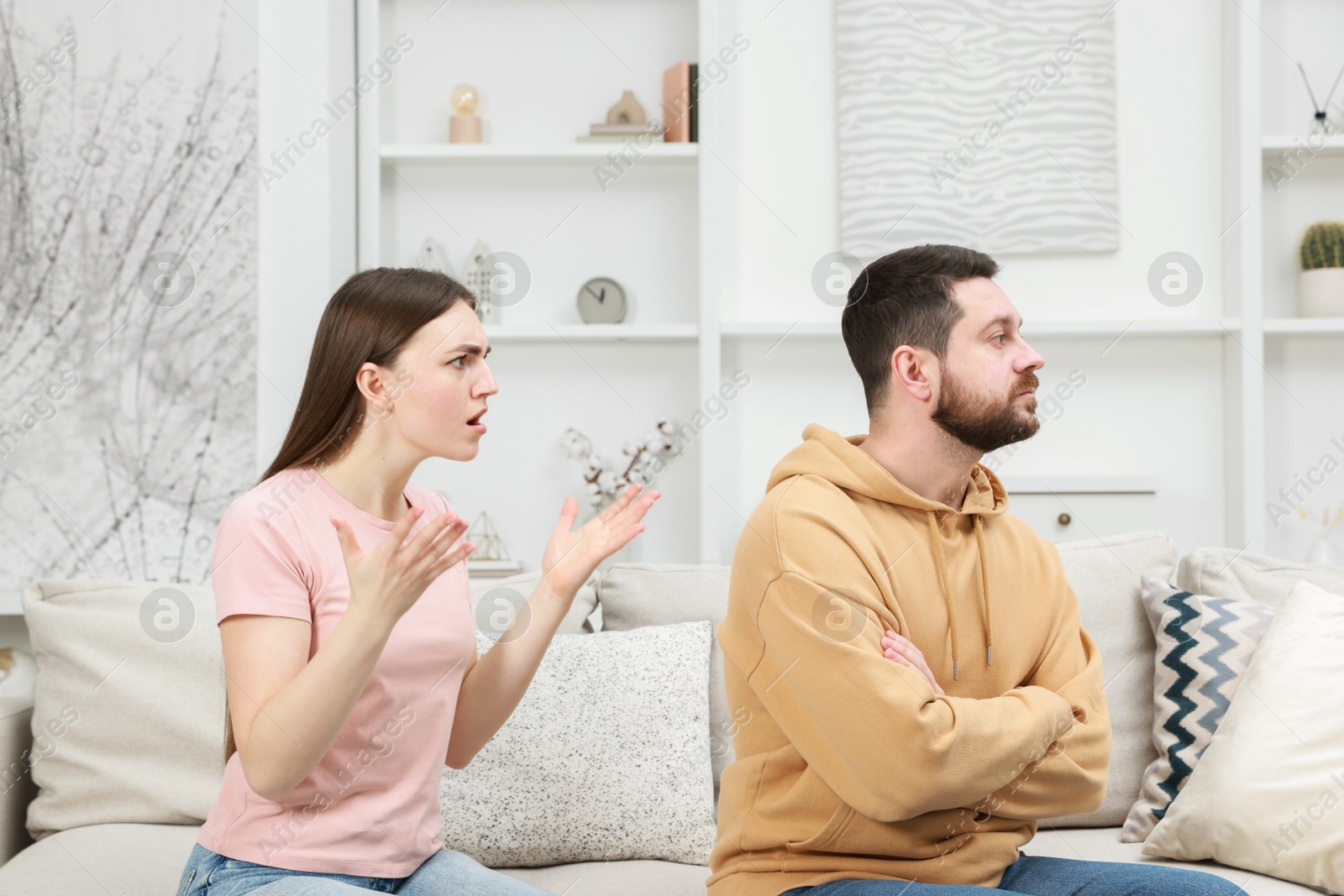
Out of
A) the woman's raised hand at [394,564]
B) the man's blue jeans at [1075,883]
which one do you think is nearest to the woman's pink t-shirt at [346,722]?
the woman's raised hand at [394,564]

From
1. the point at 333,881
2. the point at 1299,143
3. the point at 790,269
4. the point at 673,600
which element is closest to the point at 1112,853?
the point at 673,600

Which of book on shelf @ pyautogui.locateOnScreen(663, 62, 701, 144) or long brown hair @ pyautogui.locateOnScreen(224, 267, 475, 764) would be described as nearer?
long brown hair @ pyautogui.locateOnScreen(224, 267, 475, 764)

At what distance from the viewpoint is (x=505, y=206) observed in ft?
9.18

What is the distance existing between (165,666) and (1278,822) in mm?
1812

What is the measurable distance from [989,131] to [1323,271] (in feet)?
2.81

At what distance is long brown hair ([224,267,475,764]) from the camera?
1374 millimetres

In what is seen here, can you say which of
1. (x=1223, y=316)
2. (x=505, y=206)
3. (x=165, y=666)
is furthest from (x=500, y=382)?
(x=1223, y=316)

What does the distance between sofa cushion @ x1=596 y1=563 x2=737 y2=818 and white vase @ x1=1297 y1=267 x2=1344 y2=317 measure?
1650 mm

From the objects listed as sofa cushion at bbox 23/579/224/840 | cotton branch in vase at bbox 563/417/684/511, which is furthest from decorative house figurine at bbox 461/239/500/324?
sofa cushion at bbox 23/579/224/840

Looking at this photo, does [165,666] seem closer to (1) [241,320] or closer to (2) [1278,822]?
(1) [241,320]

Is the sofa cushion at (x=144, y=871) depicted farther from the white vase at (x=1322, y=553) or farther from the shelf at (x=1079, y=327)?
the white vase at (x=1322, y=553)

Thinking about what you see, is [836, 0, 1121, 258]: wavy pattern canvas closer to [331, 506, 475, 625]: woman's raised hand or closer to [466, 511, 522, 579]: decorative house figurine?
[466, 511, 522, 579]: decorative house figurine

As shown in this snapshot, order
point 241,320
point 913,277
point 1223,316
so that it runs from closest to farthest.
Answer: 1. point 913,277
2. point 241,320
3. point 1223,316

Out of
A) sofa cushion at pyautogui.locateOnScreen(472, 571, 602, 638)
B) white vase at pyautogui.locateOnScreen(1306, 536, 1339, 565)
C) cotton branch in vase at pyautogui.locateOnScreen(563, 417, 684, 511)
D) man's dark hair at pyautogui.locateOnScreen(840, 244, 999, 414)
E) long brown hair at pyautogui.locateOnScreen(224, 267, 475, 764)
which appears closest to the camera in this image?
long brown hair at pyautogui.locateOnScreen(224, 267, 475, 764)
